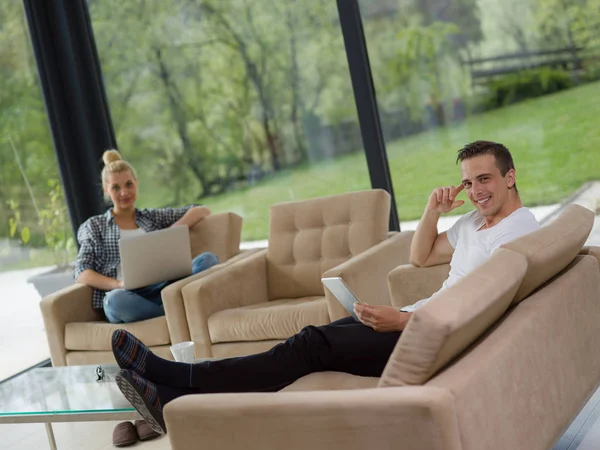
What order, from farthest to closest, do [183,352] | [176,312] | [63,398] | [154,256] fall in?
[154,256], [176,312], [63,398], [183,352]

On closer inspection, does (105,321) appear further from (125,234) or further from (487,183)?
(487,183)

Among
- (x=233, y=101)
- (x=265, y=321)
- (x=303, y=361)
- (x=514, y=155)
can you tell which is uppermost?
(x=233, y=101)

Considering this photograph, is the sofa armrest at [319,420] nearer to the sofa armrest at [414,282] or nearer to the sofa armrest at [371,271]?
the sofa armrest at [414,282]

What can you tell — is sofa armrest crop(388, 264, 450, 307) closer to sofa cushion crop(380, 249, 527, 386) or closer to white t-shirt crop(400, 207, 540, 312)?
white t-shirt crop(400, 207, 540, 312)

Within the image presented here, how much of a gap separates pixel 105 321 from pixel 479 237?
8.44 ft

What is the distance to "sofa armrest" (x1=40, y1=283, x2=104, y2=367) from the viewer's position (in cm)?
477

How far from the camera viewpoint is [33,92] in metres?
6.00

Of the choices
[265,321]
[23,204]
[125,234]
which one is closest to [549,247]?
[265,321]

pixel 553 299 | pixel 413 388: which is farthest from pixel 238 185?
pixel 413 388

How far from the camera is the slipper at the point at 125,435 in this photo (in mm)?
3840

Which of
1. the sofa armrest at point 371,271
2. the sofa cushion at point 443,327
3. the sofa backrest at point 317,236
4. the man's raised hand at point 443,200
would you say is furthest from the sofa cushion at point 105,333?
the sofa cushion at point 443,327

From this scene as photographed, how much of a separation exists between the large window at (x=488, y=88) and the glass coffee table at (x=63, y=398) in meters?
2.48

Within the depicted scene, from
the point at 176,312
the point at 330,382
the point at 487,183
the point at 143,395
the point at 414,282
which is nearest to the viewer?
the point at 143,395

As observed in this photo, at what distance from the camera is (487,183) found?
10.1 ft
